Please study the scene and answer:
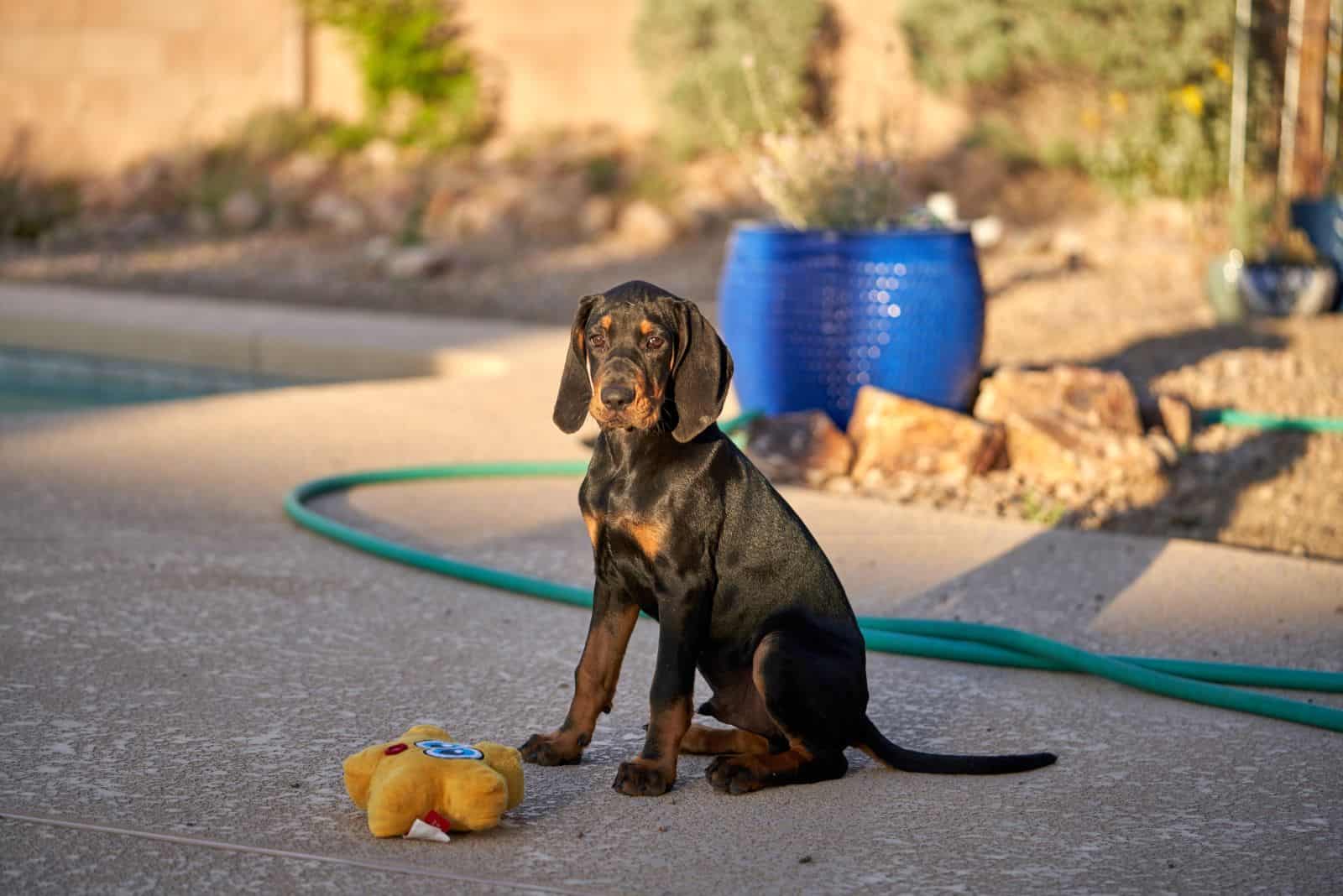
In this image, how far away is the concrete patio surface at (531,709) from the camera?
279 cm

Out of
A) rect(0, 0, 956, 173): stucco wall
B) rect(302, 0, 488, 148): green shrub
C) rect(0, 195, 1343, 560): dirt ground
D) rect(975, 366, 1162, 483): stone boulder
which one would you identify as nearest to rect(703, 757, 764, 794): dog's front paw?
rect(0, 195, 1343, 560): dirt ground

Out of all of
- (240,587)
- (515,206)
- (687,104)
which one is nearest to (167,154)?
(515,206)

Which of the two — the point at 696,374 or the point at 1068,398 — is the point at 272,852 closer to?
the point at 696,374

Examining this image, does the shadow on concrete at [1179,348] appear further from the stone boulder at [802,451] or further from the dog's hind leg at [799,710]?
the dog's hind leg at [799,710]

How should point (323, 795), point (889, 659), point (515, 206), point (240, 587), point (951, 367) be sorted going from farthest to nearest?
point (515, 206) < point (951, 367) < point (240, 587) < point (889, 659) < point (323, 795)

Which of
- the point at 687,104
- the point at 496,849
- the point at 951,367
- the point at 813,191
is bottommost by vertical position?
the point at 496,849

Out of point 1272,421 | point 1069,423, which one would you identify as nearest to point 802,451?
point 1069,423

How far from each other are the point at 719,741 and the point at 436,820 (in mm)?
734

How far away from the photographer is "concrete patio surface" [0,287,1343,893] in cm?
279

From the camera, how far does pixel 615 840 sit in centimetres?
289

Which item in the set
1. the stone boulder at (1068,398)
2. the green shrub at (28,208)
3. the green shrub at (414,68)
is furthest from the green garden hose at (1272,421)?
the green shrub at (28,208)

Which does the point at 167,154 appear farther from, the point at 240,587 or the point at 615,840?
the point at 615,840

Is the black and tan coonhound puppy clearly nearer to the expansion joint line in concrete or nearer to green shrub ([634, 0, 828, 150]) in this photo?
the expansion joint line in concrete

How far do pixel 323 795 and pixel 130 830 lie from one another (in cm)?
37
